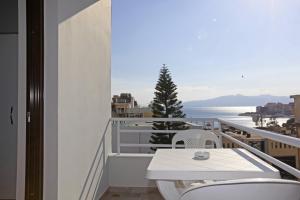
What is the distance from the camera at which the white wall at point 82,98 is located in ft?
7.14

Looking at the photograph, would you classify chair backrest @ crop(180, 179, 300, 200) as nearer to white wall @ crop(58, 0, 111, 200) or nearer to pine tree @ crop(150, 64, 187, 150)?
white wall @ crop(58, 0, 111, 200)

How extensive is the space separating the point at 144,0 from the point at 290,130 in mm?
3625

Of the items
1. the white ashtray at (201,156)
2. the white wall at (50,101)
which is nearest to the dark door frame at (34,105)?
the white wall at (50,101)

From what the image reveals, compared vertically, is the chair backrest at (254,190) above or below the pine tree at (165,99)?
below

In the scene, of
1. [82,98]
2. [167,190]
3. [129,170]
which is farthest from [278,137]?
[129,170]

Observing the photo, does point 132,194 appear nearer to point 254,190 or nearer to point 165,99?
point 254,190

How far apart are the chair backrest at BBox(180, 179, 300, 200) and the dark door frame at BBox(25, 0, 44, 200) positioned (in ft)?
4.40

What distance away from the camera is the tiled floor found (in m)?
3.34

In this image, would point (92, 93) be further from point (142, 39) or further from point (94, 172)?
point (142, 39)

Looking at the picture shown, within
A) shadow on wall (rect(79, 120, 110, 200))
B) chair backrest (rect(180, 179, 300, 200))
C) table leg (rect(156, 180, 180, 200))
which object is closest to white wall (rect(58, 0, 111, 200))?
shadow on wall (rect(79, 120, 110, 200))

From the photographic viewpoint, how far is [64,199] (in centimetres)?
219

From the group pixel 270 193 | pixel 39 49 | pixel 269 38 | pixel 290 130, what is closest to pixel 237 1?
pixel 290 130

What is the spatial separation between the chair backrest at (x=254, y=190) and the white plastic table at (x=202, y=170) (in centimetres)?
49

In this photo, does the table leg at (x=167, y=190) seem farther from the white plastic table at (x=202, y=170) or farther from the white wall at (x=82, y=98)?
the white wall at (x=82, y=98)
